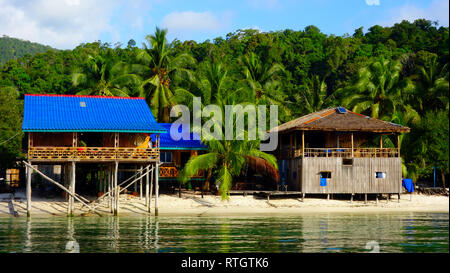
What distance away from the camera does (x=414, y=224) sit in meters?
24.3

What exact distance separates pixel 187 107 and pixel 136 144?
856 cm

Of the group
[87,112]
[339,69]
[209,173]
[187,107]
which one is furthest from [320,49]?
[87,112]

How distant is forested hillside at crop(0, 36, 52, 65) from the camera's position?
11388 centimetres

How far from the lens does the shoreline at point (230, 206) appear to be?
97.2ft

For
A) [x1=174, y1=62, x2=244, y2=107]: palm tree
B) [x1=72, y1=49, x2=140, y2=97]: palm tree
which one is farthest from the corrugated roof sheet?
[x1=72, y1=49, x2=140, y2=97]: palm tree

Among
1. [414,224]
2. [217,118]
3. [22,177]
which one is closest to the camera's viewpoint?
[414,224]

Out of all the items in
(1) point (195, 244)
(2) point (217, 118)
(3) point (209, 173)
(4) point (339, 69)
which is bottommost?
(1) point (195, 244)

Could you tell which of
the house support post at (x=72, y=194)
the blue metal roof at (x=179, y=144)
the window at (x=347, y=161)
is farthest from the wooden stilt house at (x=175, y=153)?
the window at (x=347, y=161)

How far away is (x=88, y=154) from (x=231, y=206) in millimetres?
8437

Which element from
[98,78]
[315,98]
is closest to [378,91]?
[315,98]

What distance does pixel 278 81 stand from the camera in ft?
157

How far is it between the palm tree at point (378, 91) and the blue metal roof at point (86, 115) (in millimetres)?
16826

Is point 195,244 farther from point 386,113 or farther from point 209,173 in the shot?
point 386,113

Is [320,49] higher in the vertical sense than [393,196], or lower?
higher
